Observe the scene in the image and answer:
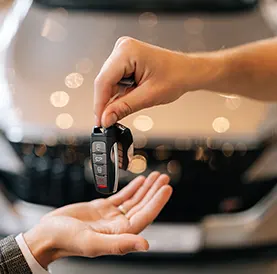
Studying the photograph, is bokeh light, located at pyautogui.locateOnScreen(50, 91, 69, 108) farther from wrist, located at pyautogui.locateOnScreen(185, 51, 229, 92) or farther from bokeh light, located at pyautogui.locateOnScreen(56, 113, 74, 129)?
wrist, located at pyautogui.locateOnScreen(185, 51, 229, 92)

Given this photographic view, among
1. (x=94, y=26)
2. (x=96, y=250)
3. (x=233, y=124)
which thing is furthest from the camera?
(x=94, y=26)

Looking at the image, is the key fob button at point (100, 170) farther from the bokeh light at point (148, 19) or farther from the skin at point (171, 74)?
the bokeh light at point (148, 19)

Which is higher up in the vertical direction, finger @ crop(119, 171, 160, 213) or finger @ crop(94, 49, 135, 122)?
finger @ crop(94, 49, 135, 122)

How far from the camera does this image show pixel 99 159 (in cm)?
84

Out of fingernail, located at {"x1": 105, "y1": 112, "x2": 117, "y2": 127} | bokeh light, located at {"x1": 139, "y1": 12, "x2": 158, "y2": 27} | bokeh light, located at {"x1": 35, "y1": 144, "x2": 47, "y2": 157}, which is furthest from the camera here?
bokeh light, located at {"x1": 139, "y1": 12, "x2": 158, "y2": 27}

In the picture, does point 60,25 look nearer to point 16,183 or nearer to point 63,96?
point 63,96

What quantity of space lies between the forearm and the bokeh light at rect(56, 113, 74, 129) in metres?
0.49

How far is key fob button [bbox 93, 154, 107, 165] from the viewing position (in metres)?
0.84

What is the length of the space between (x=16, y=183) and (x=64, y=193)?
13 cm

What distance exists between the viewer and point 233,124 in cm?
145

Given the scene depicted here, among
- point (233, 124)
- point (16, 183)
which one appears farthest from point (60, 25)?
point (233, 124)

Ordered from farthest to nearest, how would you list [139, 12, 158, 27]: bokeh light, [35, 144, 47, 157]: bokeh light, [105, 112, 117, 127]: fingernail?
[139, 12, 158, 27]: bokeh light → [35, 144, 47, 157]: bokeh light → [105, 112, 117, 127]: fingernail

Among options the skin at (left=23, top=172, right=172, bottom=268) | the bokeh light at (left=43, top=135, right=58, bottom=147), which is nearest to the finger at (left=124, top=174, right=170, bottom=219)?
the skin at (left=23, top=172, right=172, bottom=268)

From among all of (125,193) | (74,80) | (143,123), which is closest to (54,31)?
(74,80)
